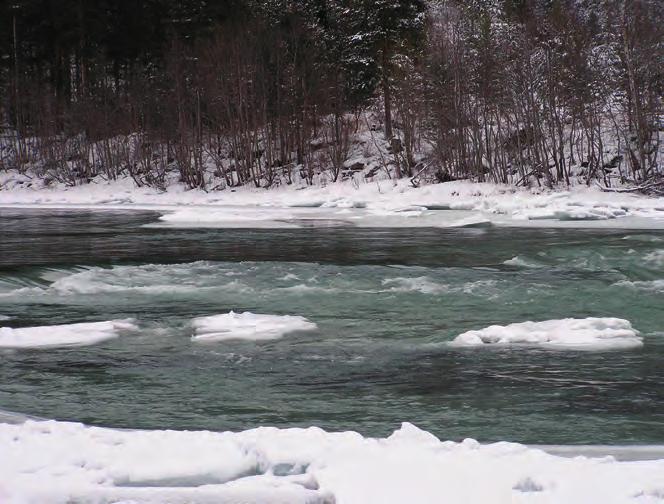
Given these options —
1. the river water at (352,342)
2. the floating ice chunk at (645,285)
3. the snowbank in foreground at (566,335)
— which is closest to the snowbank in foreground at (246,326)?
the river water at (352,342)

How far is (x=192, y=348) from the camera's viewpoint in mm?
8805

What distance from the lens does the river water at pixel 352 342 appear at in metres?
6.61

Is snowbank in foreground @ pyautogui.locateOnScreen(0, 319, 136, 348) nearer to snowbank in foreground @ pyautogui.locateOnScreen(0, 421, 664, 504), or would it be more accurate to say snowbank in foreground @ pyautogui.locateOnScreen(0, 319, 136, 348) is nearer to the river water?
the river water

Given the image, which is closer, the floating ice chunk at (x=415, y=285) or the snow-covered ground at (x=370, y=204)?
the floating ice chunk at (x=415, y=285)

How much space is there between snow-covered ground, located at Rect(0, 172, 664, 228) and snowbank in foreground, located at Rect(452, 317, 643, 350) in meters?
12.6

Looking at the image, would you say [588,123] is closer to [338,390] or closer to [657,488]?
[338,390]

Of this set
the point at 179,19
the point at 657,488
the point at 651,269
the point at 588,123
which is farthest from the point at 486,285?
the point at 179,19

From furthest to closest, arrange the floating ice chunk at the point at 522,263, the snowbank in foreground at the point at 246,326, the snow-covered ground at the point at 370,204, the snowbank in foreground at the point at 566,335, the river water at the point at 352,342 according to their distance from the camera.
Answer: the snow-covered ground at the point at 370,204 → the floating ice chunk at the point at 522,263 → the snowbank in foreground at the point at 246,326 → the snowbank in foreground at the point at 566,335 → the river water at the point at 352,342

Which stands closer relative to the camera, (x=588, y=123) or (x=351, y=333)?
(x=351, y=333)

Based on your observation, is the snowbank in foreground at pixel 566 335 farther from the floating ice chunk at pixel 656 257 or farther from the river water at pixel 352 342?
the floating ice chunk at pixel 656 257

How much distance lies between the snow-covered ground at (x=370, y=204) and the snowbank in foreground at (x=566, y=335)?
12.6m

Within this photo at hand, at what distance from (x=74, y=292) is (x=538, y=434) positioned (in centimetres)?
836

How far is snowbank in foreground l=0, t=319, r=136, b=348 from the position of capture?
29.8ft

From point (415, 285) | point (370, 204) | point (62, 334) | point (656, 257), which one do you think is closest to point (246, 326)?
point (62, 334)
